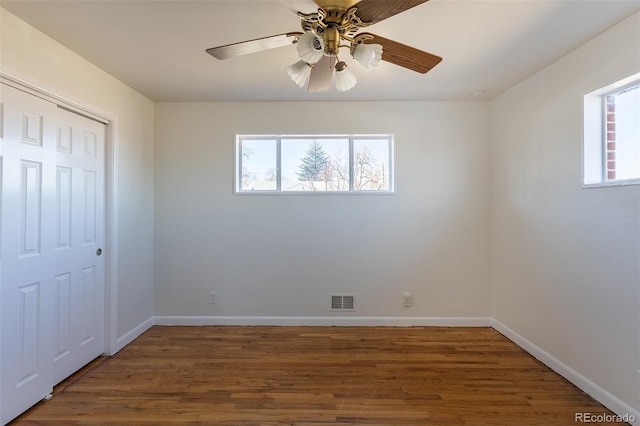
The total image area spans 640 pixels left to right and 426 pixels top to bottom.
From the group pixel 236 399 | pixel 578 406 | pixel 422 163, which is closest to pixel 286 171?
pixel 422 163

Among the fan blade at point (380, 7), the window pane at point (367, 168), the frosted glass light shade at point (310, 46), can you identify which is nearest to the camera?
the fan blade at point (380, 7)

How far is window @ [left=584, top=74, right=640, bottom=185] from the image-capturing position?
199cm

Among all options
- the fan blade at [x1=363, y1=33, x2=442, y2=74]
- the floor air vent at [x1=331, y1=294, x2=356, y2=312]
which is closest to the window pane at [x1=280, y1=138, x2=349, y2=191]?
the floor air vent at [x1=331, y1=294, x2=356, y2=312]

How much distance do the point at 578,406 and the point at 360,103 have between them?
313cm

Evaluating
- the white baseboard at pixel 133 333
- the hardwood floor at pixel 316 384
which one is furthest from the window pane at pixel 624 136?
the white baseboard at pixel 133 333

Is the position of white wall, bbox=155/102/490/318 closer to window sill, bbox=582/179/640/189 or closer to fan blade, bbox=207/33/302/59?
window sill, bbox=582/179/640/189

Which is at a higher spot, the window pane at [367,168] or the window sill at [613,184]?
the window pane at [367,168]

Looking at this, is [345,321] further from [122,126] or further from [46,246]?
[122,126]

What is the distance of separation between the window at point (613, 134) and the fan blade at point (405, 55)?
1397mm

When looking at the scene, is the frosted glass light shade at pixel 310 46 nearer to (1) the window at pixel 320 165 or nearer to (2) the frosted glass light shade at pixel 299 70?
(2) the frosted glass light shade at pixel 299 70

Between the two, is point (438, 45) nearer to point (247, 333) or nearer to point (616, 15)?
point (616, 15)

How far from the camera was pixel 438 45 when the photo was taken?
7.11 feet

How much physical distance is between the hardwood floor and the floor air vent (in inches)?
13.5

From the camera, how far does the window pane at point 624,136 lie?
1.98 metres
